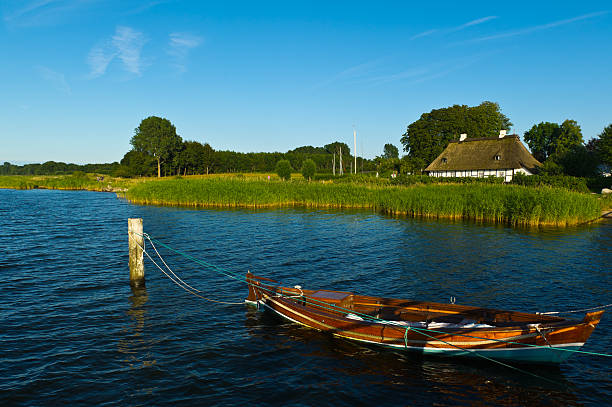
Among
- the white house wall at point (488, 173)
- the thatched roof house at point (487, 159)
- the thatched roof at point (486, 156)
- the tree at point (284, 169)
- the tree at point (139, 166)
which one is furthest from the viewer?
the tree at point (139, 166)

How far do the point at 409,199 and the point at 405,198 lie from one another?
0.44 m

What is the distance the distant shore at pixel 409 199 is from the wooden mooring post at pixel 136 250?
24.2 m

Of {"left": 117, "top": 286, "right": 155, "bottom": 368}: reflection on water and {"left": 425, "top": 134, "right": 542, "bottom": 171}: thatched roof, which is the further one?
{"left": 425, "top": 134, "right": 542, "bottom": 171}: thatched roof

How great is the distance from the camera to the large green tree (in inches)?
2980

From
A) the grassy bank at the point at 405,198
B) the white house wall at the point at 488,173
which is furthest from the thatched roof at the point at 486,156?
the grassy bank at the point at 405,198

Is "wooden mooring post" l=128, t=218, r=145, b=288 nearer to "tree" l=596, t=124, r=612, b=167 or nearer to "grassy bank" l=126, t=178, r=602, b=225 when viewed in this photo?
"grassy bank" l=126, t=178, r=602, b=225

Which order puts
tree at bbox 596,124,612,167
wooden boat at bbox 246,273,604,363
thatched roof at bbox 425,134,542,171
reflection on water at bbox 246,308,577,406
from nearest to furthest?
1. reflection on water at bbox 246,308,577,406
2. wooden boat at bbox 246,273,604,363
3. tree at bbox 596,124,612,167
4. thatched roof at bbox 425,134,542,171

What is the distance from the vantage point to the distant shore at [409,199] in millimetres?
27562

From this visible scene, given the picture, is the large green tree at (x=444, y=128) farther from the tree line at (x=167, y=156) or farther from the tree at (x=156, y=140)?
the tree at (x=156, y=140)

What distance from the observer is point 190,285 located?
14.9m

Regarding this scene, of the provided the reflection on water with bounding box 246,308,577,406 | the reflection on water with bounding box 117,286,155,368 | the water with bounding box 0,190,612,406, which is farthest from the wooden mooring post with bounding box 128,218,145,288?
the reflection on water with bounding box 246,308,577,406

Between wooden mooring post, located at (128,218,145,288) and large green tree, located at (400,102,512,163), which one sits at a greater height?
large green tree, located at (400,102,512,163)

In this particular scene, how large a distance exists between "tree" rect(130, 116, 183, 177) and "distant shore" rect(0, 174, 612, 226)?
59554mm

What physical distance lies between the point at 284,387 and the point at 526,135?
3842 inches
